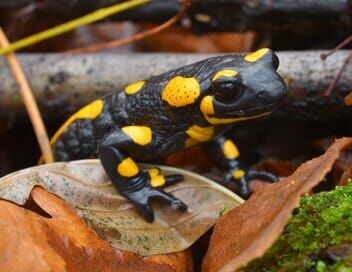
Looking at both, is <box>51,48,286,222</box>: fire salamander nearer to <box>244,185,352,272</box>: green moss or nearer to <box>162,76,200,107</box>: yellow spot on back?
<box>162,76,200,107</box>: yellow spot on back

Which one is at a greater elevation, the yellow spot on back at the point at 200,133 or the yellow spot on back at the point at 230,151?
the yellow spot on back at the point at 200,133

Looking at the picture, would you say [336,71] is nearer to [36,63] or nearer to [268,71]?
[268,71]

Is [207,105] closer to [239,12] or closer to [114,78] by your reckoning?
[114,78]

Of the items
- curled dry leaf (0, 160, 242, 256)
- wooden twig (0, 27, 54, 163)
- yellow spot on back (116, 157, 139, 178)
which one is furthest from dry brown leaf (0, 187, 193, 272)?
wooden twig (0, 27, 54, 163)

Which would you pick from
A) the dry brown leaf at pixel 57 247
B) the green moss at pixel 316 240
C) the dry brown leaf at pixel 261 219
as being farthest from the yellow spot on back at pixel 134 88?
the green moss at pixel 316 240

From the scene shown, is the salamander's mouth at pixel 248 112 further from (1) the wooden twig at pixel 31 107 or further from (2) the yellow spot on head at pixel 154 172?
(1) the wooden twig at pixel 31 107

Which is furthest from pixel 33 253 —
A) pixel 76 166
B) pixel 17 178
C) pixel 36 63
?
pixel 36 63
